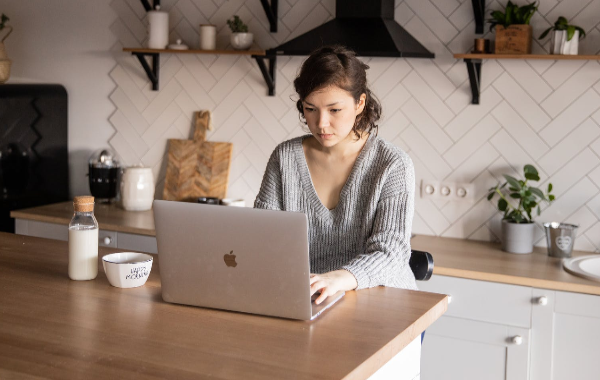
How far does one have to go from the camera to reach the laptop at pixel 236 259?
147cm

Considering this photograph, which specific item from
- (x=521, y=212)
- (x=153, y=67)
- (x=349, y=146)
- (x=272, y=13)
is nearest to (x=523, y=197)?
(x=521, y=212)

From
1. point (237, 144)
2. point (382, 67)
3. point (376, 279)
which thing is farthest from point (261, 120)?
point (376, 279)

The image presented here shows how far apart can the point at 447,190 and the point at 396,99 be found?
453mm

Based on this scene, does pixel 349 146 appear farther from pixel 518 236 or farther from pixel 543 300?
pixel 518 236

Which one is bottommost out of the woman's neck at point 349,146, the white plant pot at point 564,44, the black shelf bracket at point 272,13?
the woman's neck at point 349,146

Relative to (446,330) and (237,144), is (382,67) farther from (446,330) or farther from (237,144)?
(446,330)

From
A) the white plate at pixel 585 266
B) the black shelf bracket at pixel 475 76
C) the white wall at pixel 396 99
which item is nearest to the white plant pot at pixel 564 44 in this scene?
the white wall at pixel 396 99

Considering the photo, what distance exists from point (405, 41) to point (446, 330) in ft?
3.72

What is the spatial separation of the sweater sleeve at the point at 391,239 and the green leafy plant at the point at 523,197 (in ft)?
3.10

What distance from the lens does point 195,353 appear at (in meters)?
1.31

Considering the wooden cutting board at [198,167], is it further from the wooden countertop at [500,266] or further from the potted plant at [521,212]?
the potted plant at [521,212]

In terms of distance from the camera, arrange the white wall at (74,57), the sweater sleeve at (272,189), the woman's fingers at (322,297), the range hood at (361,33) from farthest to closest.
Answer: the white wall at (74,57)
the range hood at (361,33)
the sweater sleeve at (272,189)
the woman's fingers at (322,297)

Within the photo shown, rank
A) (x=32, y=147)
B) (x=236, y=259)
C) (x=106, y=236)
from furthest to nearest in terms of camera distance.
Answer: (x=32, y=147) < (x=106, y=236) < (x=236, y=259)

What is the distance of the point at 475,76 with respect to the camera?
2.87 metres
